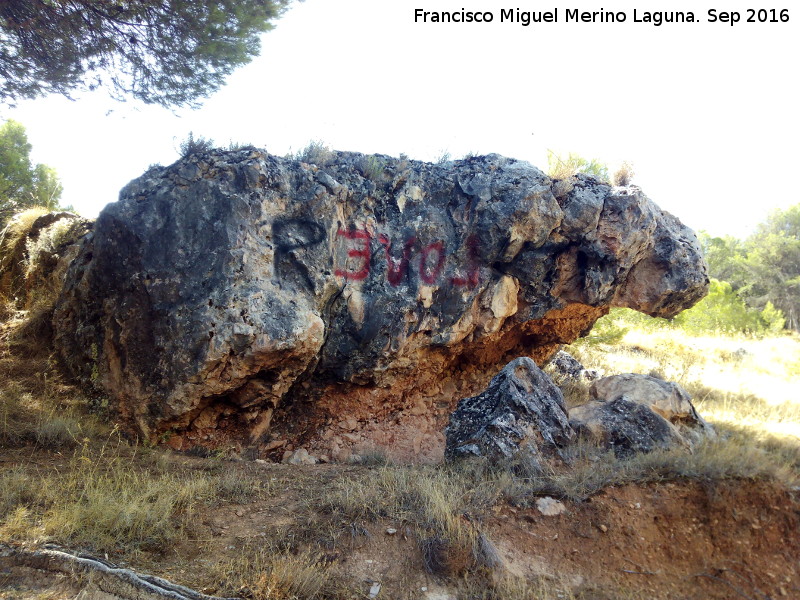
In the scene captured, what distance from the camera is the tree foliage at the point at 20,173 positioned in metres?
12.4

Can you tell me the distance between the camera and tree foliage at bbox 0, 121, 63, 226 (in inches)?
489

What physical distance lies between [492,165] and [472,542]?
178 inches

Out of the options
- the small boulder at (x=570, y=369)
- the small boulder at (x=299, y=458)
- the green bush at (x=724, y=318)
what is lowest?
the green bush at (x=724, y=318)

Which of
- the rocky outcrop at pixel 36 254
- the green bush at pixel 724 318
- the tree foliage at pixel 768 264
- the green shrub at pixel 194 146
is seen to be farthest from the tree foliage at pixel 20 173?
the tree foliage at pixel 768 264

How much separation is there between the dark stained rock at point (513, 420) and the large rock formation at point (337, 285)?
1.14 meters

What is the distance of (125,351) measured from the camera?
18.3ft

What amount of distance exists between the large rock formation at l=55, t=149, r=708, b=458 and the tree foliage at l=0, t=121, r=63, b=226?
26.3 ft

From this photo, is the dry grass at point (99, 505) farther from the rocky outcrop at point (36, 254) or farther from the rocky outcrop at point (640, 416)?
the rocky outcrop at point (640, 416)

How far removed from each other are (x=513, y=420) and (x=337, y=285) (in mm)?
2320

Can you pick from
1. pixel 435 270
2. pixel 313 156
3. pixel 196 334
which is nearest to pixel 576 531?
pixel 435 270

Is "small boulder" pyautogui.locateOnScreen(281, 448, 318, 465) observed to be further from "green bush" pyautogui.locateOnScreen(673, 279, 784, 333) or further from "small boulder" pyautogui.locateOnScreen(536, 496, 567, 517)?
"green bush" pyautogui.locateOnScreen(673, 279, 784, 333)

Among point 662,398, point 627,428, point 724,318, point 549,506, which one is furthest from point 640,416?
point 724,318

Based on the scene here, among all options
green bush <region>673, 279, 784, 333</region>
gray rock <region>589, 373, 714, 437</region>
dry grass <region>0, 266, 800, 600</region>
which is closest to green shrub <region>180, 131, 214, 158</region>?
dry grass <region>0, 266, 800, 600</region>

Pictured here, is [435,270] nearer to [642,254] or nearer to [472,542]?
[642,254]
